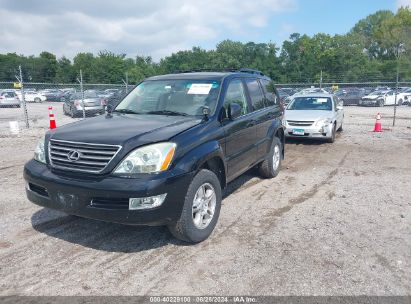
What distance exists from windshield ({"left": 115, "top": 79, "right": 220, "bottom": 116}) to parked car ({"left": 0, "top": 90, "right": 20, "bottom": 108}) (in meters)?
27.0

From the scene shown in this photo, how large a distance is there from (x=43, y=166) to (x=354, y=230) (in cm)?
374

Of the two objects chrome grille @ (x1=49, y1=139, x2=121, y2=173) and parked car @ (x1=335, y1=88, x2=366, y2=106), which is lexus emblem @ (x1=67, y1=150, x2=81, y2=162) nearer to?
chrome grille @ (x1=49, y1=139, x2=121, y2=173)

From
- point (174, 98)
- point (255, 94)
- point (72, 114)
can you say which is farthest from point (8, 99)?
point (174, 98)

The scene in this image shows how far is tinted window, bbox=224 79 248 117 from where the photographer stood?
4.88 meters

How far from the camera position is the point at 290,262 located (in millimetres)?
3637

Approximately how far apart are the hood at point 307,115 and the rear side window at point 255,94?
4668 mm

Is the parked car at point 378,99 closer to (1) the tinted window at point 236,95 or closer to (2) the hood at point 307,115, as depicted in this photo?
(2) the hood at point 307,115

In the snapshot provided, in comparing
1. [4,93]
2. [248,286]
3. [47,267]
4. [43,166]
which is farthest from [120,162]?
[4,93]

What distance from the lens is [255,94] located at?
586cm

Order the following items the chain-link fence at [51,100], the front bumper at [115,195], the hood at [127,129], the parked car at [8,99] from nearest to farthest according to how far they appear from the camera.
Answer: the front bumper at [115,195] → the hood at [127,129] → the chain-link fence at [51,100] → the parked car at [8,99]

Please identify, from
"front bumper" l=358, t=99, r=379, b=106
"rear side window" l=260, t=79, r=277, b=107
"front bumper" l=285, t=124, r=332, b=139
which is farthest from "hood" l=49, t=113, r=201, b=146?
"front bumper" l=358, t=99, r=379, b=106

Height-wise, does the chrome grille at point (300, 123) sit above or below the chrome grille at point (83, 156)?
below

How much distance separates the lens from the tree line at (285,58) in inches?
2488

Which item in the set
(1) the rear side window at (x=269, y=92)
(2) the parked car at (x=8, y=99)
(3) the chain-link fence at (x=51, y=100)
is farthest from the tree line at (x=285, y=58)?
(1) the rear side window at (x=269, y=92)
